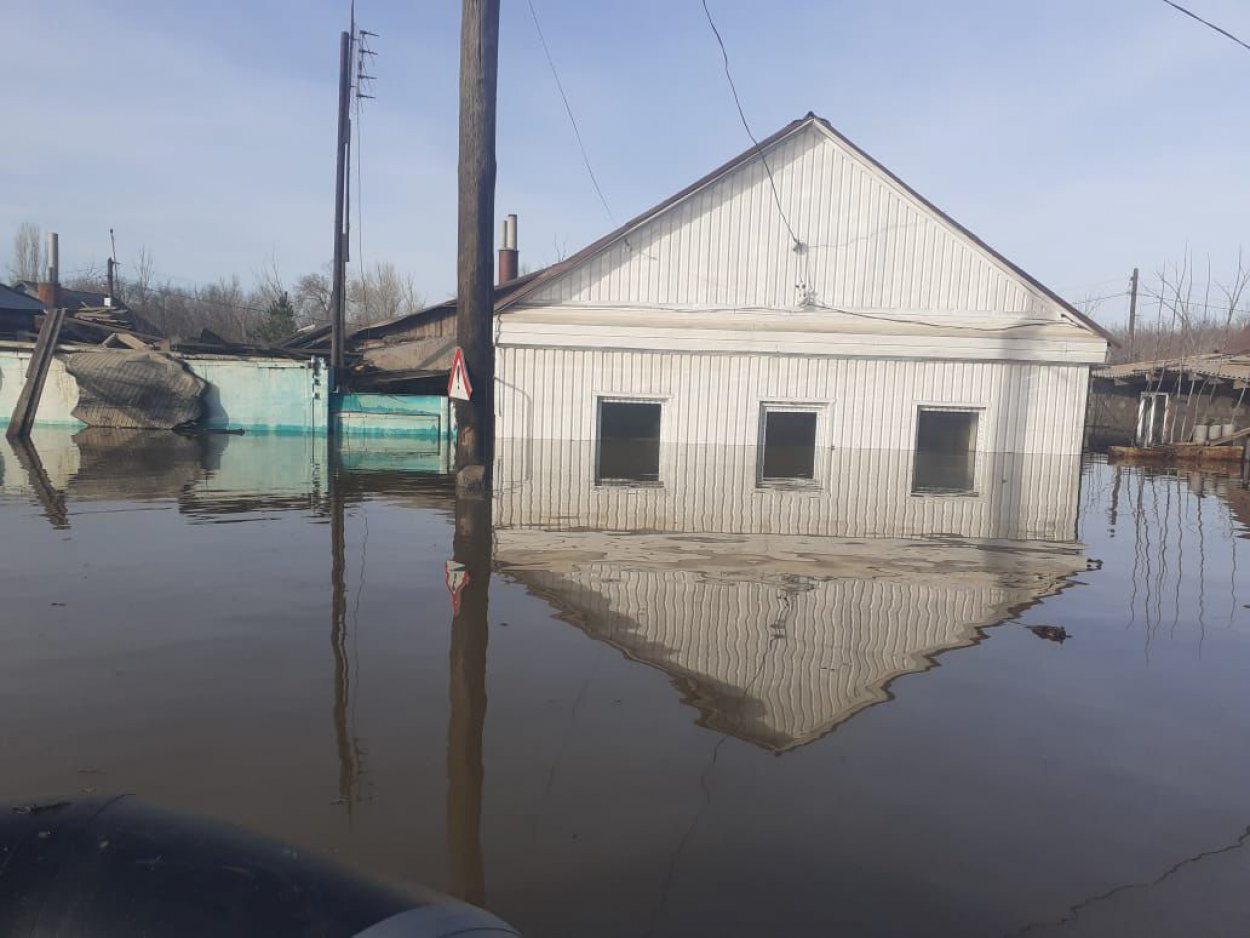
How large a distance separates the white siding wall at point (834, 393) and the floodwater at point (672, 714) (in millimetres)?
9645

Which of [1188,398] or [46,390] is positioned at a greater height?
[1188,398]

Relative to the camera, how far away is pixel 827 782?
11.2 feet

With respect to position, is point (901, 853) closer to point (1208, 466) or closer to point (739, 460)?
point (739, 460)

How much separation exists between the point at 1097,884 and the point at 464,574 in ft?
15.9

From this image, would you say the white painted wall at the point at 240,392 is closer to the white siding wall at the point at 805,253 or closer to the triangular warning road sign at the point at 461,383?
the white siding wall at the point at 805,253

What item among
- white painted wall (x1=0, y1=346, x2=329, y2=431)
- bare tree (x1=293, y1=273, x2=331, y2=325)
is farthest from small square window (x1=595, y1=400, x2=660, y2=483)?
bare tree (x1=293, y1=273, x2=331, y2=325)

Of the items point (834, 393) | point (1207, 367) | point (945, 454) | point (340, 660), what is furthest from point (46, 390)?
point (1207, 367)

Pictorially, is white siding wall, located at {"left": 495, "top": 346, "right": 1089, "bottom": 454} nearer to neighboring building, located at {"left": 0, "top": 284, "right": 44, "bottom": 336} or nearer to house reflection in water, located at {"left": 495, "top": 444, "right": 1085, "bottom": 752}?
house reflection in water, located at {"left": 495, "top": 444, "right": 1085, "bottom": 752}

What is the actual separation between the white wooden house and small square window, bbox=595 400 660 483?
738 mm

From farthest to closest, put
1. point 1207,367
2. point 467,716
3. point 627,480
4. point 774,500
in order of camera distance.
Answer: point 1207,367, point 627,480, point 774,500, point 467,716

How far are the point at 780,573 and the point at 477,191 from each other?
5.37 m

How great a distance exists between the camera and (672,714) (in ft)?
13.2

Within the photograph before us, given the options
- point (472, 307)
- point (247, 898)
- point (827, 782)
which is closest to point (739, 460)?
point (472, 307)

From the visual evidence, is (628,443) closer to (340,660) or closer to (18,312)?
(340,660)
